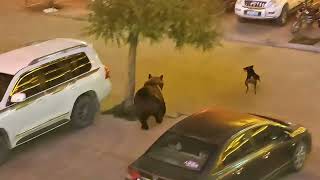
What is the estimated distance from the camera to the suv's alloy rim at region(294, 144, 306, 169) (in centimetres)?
1037

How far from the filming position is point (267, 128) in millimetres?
9719

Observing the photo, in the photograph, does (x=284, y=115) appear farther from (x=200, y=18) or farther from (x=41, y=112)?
(x=41, y=112)

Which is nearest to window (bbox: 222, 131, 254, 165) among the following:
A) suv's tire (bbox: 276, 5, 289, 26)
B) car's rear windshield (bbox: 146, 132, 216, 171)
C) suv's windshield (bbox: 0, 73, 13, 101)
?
car's rear windshield (bbox: 146, 132, 216, 171)

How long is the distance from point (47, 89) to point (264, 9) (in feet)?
36.5

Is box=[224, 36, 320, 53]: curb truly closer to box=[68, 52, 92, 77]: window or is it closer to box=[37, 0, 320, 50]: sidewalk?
box=[37, 0, 320, 50]: sidewalk

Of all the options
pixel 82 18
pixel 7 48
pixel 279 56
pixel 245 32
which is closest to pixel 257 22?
pixel 245 32

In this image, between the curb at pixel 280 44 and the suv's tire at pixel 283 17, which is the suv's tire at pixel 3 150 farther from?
the suv's tire at pixel 283 17

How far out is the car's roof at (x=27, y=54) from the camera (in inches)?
449

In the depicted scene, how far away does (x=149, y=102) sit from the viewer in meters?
A: 12.3

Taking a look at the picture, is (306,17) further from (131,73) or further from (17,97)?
(17,97)

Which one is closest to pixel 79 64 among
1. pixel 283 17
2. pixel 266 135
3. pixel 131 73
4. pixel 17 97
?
pixel 131 73

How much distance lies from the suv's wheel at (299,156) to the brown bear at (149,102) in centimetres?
312

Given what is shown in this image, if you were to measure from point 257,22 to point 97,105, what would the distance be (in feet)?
33.8

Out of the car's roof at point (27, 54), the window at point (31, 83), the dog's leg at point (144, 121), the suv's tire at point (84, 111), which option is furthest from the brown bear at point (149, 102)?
the window at point (31, 83)
